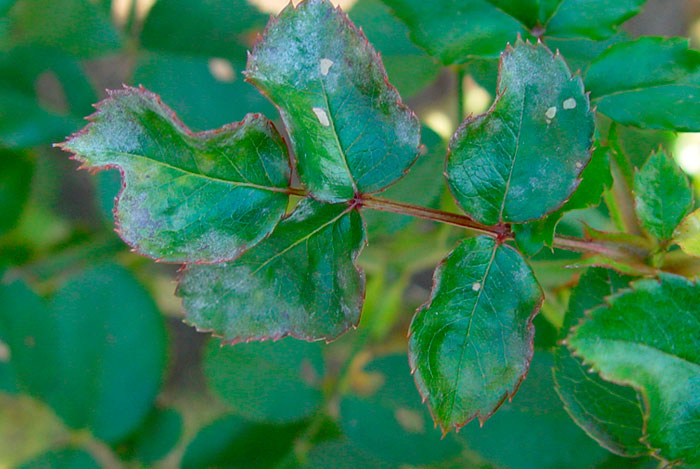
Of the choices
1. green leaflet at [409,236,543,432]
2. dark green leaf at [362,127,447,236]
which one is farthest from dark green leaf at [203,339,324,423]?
green leaflet at [409,236,543,432]

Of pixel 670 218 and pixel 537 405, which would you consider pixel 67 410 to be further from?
pixel 670 218

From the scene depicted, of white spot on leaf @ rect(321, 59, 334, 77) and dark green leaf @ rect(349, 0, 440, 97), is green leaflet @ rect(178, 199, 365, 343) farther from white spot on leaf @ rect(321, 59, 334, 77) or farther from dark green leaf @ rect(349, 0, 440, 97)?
dark green leaf @ rect(349, 0, 440, 97)

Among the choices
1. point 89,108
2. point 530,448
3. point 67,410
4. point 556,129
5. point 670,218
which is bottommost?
point 67,410

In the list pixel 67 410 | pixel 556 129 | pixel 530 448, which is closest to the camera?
pixel 556 129

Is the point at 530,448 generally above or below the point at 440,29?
below

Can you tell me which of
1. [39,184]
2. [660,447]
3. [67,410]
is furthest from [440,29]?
[39,184]

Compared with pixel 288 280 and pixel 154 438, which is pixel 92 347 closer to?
pixel 154 438

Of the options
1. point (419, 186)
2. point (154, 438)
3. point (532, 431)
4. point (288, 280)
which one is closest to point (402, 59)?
point (419, 186)
